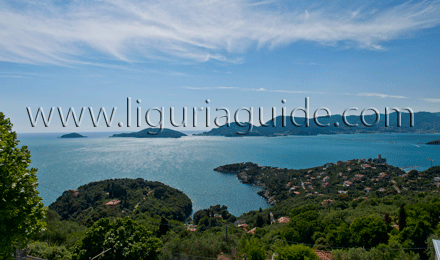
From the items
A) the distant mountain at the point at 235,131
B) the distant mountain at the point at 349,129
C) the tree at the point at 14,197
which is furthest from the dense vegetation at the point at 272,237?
the distant mountain at the point at 349,129

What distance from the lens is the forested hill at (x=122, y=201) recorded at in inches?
1155

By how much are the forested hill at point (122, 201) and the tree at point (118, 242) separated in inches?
805

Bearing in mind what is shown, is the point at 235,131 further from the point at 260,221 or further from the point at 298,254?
the point at 298,254

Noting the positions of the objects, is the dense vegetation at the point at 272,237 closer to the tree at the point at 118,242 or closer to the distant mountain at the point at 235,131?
the tree at the point at 118,242

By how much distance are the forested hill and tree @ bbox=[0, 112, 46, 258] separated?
80.0 feet

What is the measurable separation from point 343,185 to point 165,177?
37.9m

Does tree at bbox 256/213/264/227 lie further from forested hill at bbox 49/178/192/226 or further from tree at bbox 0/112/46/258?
tree at bbox 0/112/46/258

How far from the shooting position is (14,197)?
4.04m

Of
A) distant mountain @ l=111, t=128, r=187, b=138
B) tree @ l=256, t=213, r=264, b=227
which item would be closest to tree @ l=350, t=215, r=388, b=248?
tree @ l=256, t=213, r=264, b=227

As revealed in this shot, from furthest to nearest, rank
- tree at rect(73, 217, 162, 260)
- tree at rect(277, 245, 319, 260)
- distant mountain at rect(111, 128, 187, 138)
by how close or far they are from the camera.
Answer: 1. distant mountain at rect(111, 128, 187, 138)
2. tree at rect(277, 245, 319, 260)
3. tree at rect(73, 217, 162, 260)

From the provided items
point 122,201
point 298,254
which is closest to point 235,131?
point 122,201

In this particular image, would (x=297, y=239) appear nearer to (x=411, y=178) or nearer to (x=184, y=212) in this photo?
(x=184, y=212)

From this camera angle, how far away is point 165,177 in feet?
173

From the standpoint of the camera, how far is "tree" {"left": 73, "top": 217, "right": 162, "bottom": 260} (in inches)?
294
